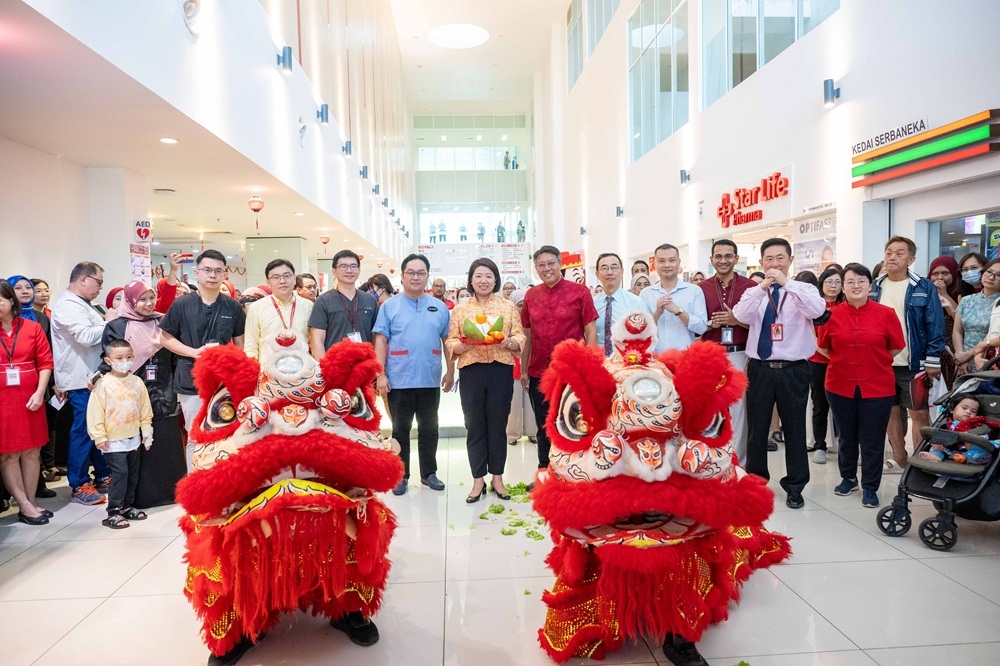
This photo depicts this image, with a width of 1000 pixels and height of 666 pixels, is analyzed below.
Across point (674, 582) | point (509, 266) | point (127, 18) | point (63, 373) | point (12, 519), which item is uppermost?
point (127, 18)

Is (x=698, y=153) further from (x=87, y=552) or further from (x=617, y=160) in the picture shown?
(x=87, y=552)

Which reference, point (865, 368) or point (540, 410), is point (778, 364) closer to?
point (865, 368)

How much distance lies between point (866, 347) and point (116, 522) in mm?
4629

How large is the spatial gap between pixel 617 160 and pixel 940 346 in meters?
10.1

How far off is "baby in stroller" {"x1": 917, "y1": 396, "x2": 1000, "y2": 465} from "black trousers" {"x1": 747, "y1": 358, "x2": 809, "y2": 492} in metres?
0.62

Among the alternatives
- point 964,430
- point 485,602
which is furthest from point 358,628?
point 964,430

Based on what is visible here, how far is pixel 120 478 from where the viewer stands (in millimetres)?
3814

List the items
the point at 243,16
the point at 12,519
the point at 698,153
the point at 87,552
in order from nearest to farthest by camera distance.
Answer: the point at 87,552 < the point at 12,519 < the point at 243,16 < the point at 698,153

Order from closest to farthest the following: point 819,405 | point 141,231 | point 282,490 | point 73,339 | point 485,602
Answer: point 282,490, point 485,602, point 73,339, point 819,405, point 141,231

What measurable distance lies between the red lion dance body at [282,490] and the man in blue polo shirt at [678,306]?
232 cm

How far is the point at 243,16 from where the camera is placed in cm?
636

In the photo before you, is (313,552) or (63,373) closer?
(313,552)

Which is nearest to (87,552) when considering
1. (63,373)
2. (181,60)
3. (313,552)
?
(63,373)

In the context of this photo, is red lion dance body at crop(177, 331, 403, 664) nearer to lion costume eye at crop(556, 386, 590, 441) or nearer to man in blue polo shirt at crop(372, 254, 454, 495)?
lion costume eye at crop(556, 386, 590, 441)
